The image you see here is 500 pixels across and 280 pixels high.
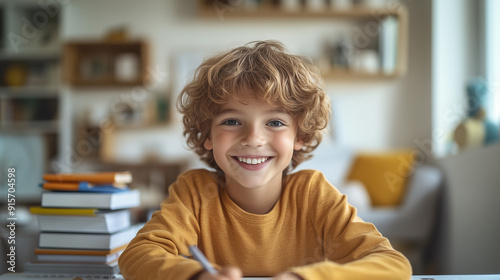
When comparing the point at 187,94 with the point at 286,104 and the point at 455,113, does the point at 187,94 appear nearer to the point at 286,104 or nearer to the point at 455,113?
the point at 286,104

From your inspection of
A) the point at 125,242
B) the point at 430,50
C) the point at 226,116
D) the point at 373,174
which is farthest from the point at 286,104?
the point at 430,50

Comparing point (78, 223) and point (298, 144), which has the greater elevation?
point (298, 144)

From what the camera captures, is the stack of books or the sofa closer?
the stack of books

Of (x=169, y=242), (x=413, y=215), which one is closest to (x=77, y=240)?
(x=169, y=242)

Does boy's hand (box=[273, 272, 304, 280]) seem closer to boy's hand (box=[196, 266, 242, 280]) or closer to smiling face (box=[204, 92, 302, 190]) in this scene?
boy's hand (box=[196, 266, 242, 280])

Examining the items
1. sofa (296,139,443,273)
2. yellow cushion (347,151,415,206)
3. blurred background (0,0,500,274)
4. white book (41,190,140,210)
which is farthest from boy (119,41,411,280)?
blurred background (0,0,500,274)

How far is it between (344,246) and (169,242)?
0.27 metres

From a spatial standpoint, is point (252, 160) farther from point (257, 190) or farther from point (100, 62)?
point (100, 62)

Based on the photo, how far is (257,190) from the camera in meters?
0.80

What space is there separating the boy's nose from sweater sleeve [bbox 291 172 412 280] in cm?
14

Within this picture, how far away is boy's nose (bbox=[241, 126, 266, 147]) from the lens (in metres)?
0.72

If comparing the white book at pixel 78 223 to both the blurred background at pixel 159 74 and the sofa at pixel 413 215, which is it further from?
the blurred background at pixel 159 74

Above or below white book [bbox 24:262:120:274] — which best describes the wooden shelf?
above

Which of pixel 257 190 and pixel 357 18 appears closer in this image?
pixel 257 190
